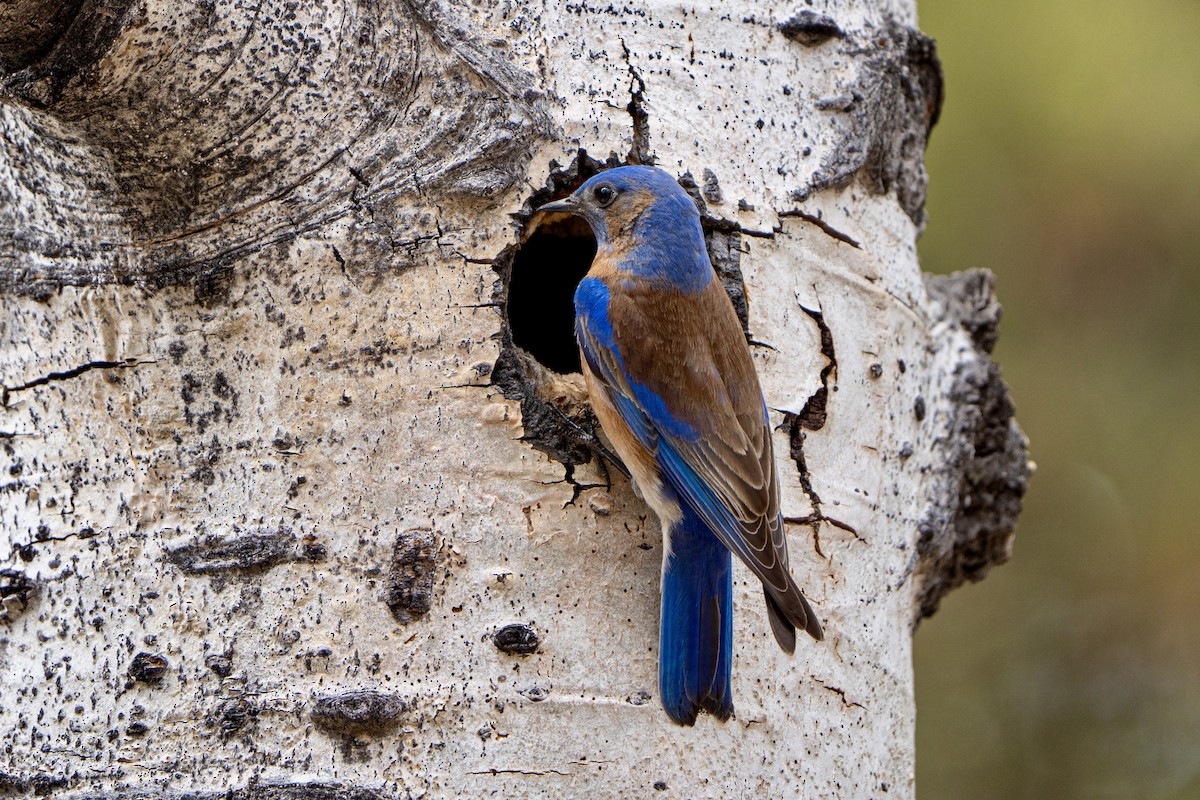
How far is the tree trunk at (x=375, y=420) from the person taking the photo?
1.98 m

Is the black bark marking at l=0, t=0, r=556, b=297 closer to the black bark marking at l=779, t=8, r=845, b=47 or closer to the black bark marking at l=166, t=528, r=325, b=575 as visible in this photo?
the black bark marking at l=166, t=528, r=325, b=575

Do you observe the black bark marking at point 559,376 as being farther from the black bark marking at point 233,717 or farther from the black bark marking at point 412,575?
the black bark marking at point 233,717

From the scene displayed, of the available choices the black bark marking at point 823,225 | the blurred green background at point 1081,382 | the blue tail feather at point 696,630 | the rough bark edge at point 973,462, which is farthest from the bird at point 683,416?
the blurred green background at point 1081,382

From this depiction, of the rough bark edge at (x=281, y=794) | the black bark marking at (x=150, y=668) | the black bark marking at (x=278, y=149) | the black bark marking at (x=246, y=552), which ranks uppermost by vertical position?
the black bark marking at (x=278, y=149)

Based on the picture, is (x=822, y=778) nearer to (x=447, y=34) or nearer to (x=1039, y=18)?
(x=447, y=34)

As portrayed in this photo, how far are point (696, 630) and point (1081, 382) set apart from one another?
3283mm

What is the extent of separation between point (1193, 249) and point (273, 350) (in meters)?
3.82

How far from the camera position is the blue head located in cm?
227

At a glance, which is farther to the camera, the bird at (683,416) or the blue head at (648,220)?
the blue head at (648,220)

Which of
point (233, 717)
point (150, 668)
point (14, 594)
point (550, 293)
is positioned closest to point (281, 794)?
point (233, 717)

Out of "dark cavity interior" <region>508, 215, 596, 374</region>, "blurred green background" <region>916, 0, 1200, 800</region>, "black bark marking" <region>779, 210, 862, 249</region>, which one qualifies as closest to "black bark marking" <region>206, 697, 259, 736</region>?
"black bark marking" <region>779, 210, 862, 249</region>

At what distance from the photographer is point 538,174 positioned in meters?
2.21

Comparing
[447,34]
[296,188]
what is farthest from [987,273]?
[296,188]

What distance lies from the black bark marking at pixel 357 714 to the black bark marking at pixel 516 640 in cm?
18
